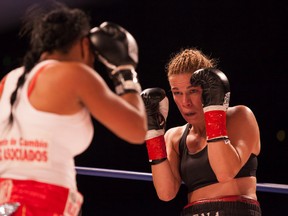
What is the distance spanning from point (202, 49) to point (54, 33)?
429 cm

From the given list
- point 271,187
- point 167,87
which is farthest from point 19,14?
point 271,187

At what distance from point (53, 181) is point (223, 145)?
33.8 inches

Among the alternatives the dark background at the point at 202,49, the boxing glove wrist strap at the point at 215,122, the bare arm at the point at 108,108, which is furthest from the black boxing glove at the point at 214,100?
the dark background at the point at 202,49

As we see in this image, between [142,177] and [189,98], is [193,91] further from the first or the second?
[142,177]

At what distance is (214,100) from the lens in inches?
83.4

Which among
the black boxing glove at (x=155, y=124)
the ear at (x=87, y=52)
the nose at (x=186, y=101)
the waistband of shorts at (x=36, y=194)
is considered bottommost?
the black boxing glove at (x=155, y=124)

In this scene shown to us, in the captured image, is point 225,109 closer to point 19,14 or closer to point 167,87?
point 167,87

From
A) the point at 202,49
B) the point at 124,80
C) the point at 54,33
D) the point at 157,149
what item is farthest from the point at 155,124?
the point at 202,49

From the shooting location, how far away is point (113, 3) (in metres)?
5.91

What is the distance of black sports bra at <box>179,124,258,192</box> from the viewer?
216 centimetres

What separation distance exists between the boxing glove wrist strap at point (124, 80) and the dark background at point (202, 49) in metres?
3.94

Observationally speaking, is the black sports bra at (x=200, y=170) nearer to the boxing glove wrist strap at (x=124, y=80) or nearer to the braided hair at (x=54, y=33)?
the boxing glove wrist strap at (x=124, y=80)

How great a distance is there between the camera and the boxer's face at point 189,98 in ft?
7.44

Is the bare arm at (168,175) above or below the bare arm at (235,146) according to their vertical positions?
below
